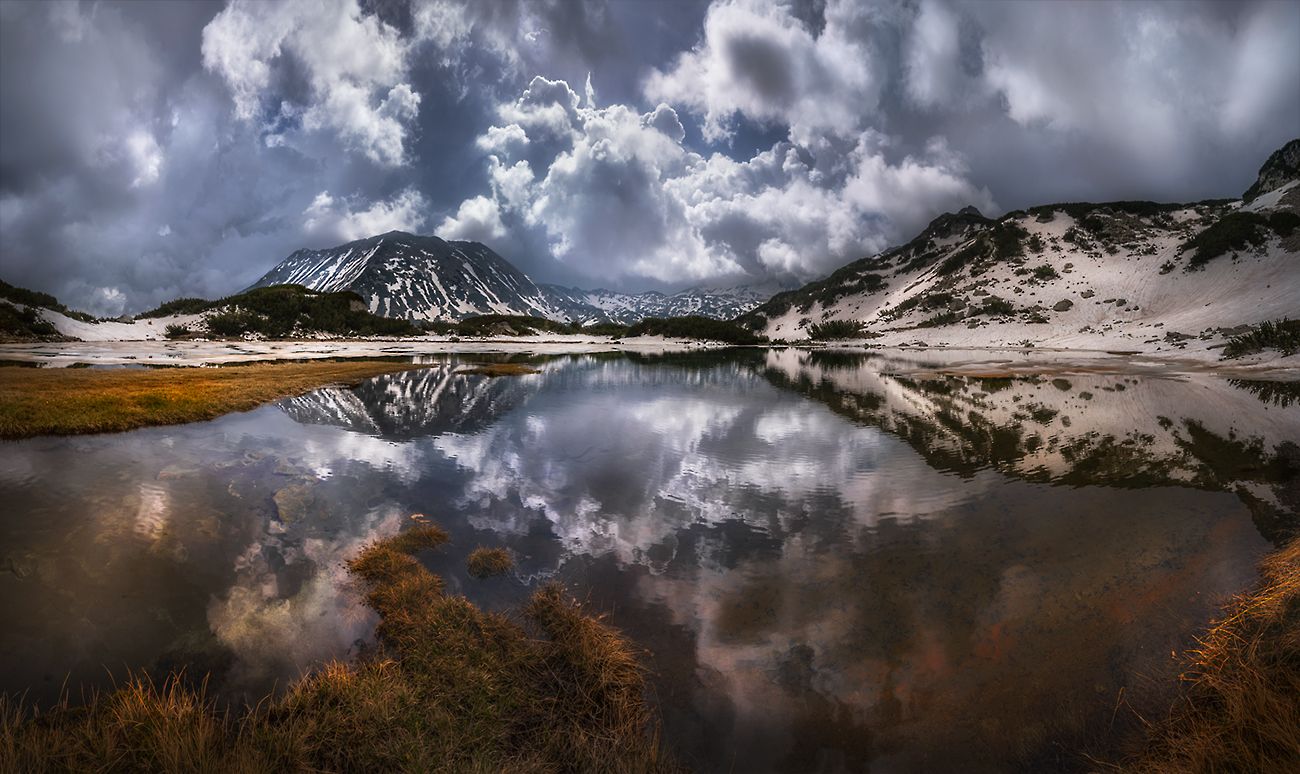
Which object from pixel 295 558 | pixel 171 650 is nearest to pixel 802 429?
pixel 295 558

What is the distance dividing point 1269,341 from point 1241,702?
71743 mm

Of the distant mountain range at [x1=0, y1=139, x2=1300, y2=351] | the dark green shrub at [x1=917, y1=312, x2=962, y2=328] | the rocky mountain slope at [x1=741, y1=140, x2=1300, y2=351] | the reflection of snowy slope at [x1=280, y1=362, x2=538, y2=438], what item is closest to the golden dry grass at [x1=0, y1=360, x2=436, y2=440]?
the reflection of snowy slope at [x1=280, y1=362, x2=538, y2=438]

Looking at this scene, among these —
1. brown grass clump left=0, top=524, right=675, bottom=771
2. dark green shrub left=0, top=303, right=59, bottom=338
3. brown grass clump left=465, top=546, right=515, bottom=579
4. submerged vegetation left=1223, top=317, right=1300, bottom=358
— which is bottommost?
brown grass clump left=465, top=546, right=515, bottom=579

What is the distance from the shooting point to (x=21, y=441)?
19078 mm

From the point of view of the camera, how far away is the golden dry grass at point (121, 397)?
21422 mm

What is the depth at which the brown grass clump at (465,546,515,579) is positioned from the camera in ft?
33.3

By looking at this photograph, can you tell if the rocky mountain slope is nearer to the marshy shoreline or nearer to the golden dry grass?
the marshy shoreline

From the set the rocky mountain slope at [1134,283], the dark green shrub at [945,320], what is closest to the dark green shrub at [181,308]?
the rocky mountain slope at [1134,283]

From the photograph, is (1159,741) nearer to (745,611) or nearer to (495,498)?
(745,611)

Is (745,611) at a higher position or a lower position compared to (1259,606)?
lower

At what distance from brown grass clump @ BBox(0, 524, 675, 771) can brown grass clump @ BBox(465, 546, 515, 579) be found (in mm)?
2025

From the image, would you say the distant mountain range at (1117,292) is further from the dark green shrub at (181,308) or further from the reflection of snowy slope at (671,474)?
the reflection of snowy slope at (671,474)

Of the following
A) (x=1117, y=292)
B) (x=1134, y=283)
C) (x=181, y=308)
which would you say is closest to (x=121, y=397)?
(x=181, y=308)

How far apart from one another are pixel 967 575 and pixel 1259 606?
3.76m
